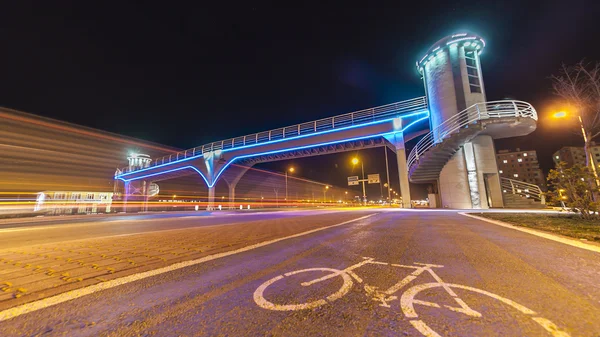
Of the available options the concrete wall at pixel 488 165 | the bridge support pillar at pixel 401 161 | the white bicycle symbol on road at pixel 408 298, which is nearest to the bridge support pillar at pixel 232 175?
the bridge support pillar at pixel 401 161

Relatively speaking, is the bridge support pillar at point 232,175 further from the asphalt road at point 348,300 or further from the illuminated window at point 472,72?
the asphalt road at point 348,300

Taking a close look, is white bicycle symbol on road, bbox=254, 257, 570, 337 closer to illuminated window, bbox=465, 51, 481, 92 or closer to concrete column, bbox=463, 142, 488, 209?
concrete column, bbox=463, 142, 488, 209

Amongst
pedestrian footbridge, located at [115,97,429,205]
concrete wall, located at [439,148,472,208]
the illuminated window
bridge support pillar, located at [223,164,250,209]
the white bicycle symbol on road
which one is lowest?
the white bicycle symbol on road

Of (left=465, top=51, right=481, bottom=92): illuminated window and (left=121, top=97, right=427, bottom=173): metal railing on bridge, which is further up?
(left=465, top=51, right=481, bottom=92): illuminated window

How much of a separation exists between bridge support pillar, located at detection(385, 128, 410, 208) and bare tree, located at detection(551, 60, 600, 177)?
Result: 9645 millimetres

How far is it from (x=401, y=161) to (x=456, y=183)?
5.16 metres

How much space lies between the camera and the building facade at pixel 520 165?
94713 millimetres

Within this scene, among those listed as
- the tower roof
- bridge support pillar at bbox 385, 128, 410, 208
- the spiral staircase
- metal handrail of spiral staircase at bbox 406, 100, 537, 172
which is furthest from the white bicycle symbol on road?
the tower roof

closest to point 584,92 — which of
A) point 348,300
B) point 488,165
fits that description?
point 488,165

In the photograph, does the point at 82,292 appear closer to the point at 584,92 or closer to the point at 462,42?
the point at 584,92

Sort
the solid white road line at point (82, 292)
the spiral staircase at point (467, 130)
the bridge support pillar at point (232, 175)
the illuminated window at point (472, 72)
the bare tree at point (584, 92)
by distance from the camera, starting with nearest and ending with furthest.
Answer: the solid white road line at point (82, 292) < the bare tree at point (584, 92) < the spiral staircase at point (467, 130) < the illuminated window at point (472, 72) < the bridge support pillar at point (232, 175)

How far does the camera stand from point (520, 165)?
96.6 m

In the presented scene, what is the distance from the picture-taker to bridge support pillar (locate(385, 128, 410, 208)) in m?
19.4

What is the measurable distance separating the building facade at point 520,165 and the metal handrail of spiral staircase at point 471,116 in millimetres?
101633
